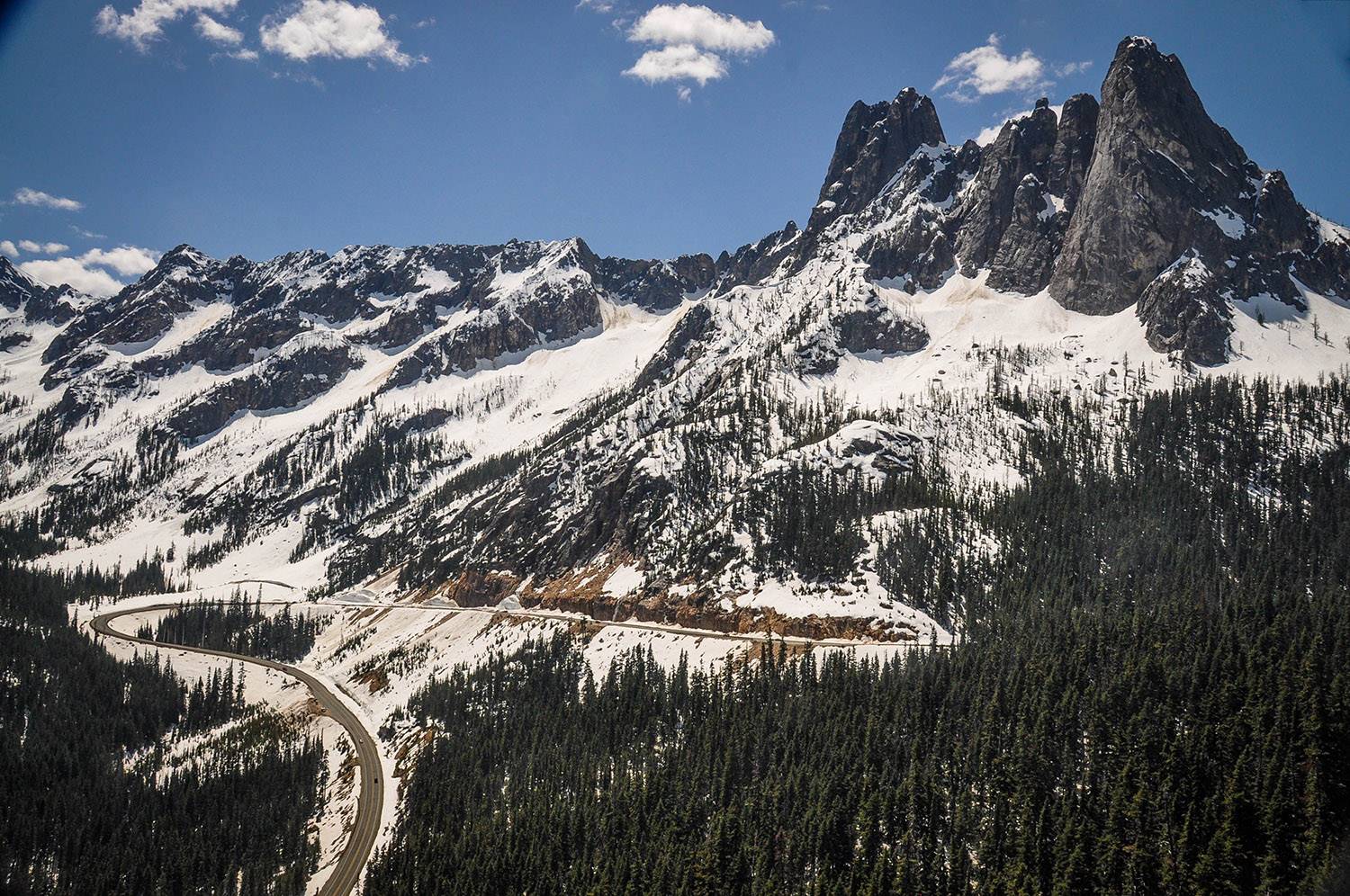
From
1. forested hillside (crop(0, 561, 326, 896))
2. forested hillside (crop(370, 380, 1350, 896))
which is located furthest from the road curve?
forested hillside (crop(370, 380, 1350, 896))

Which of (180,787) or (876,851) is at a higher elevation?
(876,851)

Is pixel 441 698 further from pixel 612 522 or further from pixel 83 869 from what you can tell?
pixel 612 522

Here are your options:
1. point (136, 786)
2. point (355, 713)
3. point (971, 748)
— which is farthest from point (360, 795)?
point (971, 748)

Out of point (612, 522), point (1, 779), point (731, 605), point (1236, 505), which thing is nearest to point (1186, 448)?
point (1236, 505)

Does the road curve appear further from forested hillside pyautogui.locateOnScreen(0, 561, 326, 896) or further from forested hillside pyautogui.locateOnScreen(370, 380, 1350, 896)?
forested hillside pyautogui.locateOnScreen(370, 380, 1350, 896)

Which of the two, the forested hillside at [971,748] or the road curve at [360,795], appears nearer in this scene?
the forested hillside at [971,748]

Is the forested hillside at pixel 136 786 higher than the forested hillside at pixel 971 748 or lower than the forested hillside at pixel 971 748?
lower

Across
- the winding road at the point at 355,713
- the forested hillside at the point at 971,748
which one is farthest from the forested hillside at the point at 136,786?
the forested hillside at the point at 971,748

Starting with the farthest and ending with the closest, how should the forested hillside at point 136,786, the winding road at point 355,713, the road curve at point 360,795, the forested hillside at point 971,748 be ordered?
1. the forested hillside at point 136,786
2. the winding road at point 355,713
3. the road curve at point 360,795
4. the forested hillside at point 971,748

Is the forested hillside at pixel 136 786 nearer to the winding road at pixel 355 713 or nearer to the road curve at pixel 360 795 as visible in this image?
the road curve at pixel 360 795
